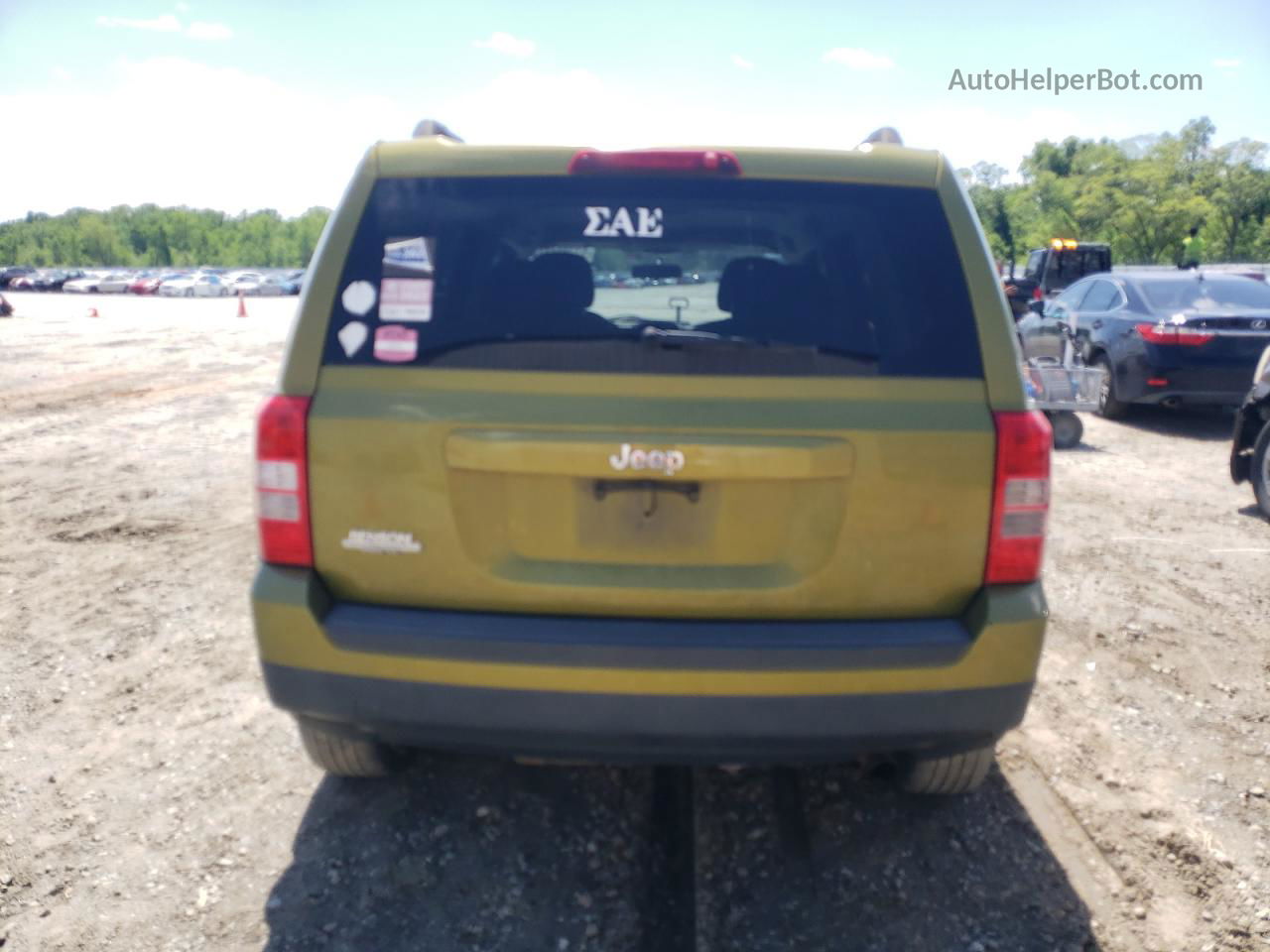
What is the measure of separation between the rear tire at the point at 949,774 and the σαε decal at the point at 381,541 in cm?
160

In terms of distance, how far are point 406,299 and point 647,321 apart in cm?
62

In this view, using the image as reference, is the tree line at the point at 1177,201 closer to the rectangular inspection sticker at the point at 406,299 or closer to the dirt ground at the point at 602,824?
the dirt ground at the point at 602,824

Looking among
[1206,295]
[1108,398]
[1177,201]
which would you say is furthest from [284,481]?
[1177,201]

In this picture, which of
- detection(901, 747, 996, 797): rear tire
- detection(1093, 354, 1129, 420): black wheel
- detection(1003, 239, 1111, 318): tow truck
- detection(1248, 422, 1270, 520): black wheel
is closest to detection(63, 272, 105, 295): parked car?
detection(1003, 239, 1111, 318): tow truck

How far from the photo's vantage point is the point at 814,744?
103 inches

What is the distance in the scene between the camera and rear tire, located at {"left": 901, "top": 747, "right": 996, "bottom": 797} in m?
3.15

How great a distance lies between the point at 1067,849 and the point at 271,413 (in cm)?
270

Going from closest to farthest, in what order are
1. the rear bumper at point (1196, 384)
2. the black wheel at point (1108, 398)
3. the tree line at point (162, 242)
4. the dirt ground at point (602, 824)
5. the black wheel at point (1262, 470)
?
the dirt ground at point (602, 824) → the black wheel at point (1262, 470) → the rear bumper at point (1196, 384) → the black wheel at point (1108, 398) → the tree line at point (162, 242)

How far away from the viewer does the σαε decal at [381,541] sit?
261 centimetres

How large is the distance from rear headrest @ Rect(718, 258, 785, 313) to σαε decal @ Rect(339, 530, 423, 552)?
1.04 m

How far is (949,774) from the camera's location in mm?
3215

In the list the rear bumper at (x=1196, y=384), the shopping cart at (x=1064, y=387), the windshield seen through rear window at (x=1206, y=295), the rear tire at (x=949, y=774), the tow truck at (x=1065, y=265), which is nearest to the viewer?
the rear tire at (x=949, y=774)

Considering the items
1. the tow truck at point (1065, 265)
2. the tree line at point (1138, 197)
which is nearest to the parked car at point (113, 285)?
the tree line at point (1138, 197)

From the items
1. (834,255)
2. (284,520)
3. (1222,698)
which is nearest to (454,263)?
(284,520)
